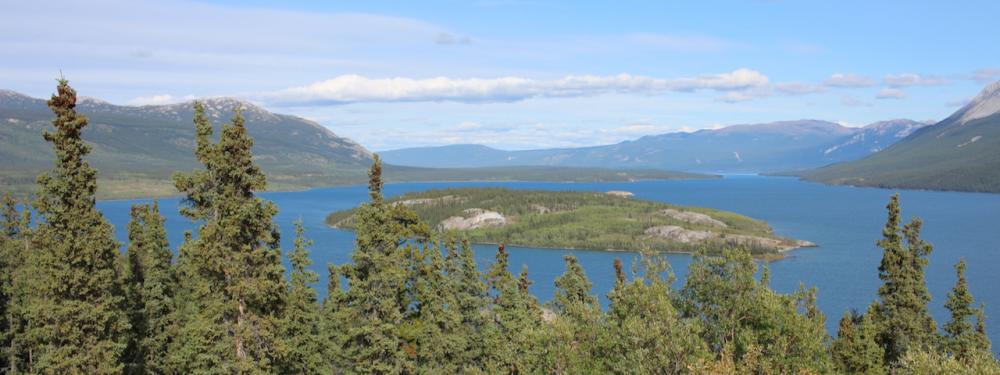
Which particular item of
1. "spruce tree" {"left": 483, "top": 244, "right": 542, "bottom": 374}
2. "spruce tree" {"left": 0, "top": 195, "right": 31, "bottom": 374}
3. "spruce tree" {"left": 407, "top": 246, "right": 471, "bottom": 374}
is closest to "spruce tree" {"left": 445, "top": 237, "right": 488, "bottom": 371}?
"spruce tree" {"left": 407, "top": 246, "right": 471, "bottom": 374}

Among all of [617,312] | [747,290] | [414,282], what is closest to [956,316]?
[747,290]

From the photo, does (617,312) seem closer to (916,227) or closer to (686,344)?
(686,344)

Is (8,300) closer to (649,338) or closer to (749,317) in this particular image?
(649,338)

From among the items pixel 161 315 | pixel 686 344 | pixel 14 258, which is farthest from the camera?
pixel 14 258

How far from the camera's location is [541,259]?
185250 millimetres

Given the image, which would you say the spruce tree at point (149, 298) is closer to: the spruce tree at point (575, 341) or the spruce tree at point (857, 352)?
the spruce tree at point (575, 341)

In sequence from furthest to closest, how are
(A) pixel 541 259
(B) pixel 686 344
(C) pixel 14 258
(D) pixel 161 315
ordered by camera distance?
(A) pixel 541 259, (C) pixel 14 258, (D) pixel 161 315, (B) pixel 686 344

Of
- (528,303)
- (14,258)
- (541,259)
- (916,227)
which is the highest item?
(916,227)

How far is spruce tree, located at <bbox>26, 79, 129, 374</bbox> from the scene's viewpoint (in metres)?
34.0

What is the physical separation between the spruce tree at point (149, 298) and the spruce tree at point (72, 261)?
9.80m

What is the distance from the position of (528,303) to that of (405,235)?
17.2 metres

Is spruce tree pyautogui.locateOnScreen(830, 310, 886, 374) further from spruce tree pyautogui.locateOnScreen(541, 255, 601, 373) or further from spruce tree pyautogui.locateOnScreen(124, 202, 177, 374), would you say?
spruce tree pyautogui.locateOnScreen(124, 202, 177, 374)

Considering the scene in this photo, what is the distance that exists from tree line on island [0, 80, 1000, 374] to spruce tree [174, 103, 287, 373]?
67 mm

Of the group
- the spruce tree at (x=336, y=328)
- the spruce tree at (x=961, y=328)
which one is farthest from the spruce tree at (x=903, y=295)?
the spruce tree at (x=336, y=328)
